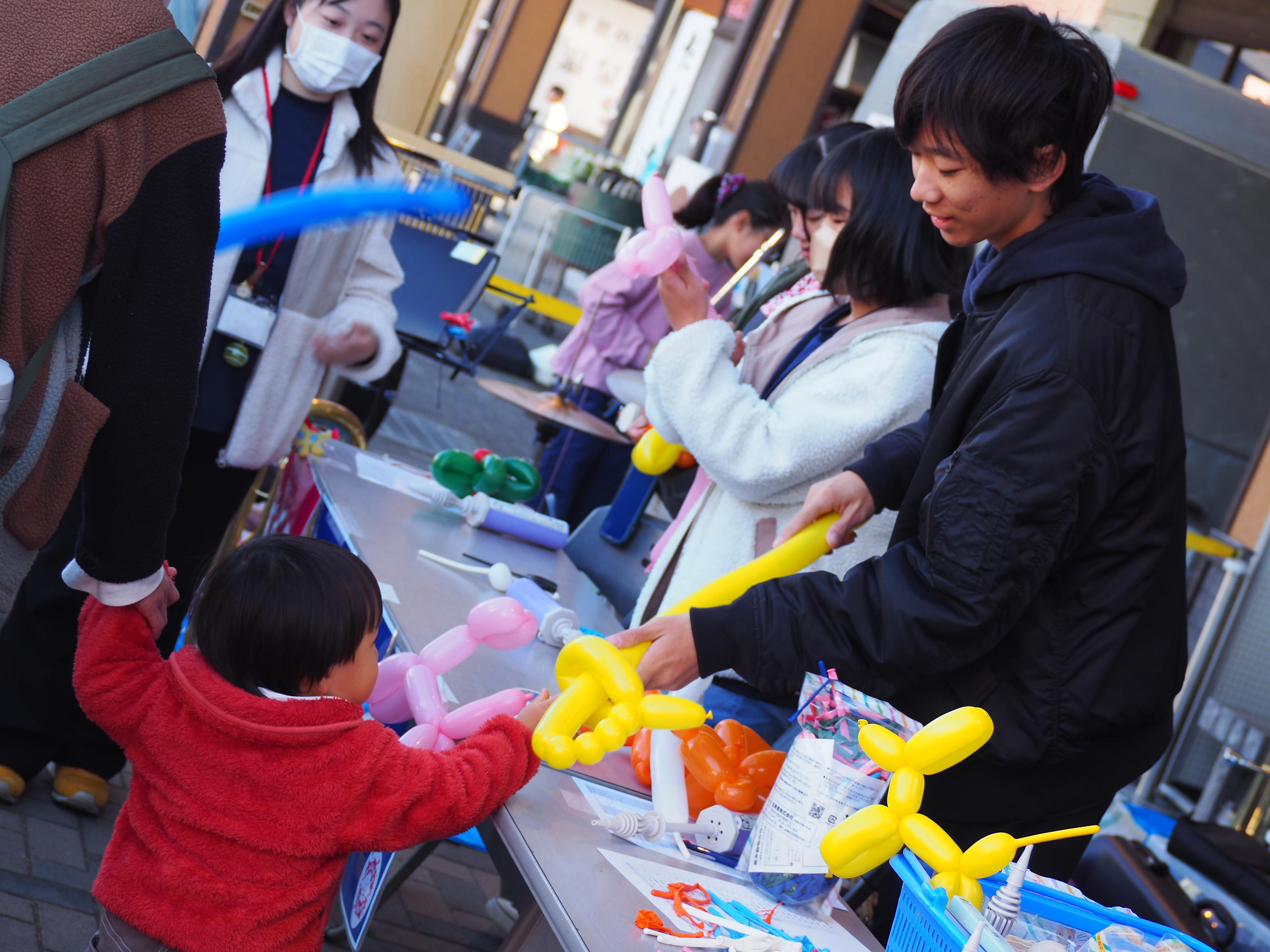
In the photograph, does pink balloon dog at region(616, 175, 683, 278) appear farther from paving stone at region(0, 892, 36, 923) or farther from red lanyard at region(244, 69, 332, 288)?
paving stone at region(0, 892, 36, 923)

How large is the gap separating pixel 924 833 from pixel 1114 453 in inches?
21.9

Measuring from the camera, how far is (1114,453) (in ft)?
4.97

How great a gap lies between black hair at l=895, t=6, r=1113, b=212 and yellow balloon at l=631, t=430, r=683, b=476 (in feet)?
4.10

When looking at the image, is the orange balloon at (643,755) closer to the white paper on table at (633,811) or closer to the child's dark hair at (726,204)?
the white paper on table at (633,811)

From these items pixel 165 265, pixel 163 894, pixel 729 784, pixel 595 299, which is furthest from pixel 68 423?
pixel 595 299

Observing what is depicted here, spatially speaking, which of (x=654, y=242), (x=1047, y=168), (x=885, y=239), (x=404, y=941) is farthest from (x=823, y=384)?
(x=404, y=941)

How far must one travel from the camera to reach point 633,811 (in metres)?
1.70

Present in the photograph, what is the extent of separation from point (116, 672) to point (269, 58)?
5.14ft

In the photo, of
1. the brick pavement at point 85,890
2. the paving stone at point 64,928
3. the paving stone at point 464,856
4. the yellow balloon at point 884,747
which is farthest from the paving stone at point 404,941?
the yellow balloon at point 884,747

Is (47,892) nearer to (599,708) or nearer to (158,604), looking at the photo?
(158,604)

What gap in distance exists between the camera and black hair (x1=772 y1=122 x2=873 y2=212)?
253 cm

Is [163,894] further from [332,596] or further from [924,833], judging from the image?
[924,833]

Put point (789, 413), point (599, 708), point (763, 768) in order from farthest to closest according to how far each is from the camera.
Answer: point (789, 413)
point (763, 768)
point (599, 708)

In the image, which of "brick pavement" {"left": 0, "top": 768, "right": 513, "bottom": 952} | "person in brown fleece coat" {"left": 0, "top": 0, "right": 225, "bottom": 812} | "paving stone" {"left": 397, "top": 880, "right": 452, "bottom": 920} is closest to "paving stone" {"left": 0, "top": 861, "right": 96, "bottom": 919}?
"brick pavement" {"left": 0, "top": 768, "right": 513, "bottom": 952}
